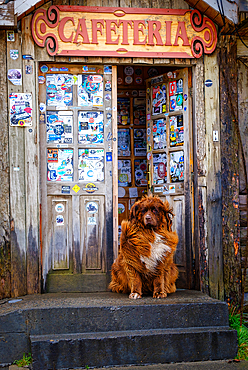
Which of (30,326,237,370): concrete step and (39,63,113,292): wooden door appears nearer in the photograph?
(30,326,237,370): concrete step

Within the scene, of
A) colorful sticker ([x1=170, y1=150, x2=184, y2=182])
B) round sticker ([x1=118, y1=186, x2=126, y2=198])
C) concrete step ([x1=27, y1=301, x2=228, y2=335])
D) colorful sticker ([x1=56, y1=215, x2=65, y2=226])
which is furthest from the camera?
round sticker ([x1=118, y1=186, x2=126, y2=198])

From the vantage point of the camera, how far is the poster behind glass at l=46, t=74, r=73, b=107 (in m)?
4.91

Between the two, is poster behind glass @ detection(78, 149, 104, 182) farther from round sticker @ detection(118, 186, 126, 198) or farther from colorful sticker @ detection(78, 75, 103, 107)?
round sticker @ detection(118, 186, 126, 198)

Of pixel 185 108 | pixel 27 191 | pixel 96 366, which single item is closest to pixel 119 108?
pixel 185 108

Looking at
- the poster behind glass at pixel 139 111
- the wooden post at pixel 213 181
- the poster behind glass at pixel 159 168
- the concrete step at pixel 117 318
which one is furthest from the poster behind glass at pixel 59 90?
the concrete step at pixel 117 318

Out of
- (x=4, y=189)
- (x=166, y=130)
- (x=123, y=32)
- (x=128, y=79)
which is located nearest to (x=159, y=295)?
(x=4, y=189)

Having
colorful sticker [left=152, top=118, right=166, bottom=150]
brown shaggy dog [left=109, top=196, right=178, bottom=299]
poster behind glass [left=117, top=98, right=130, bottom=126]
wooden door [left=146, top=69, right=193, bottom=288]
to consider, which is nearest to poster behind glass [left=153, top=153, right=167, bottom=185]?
wooden door [left=146, top=69, right=193, bottom=288]

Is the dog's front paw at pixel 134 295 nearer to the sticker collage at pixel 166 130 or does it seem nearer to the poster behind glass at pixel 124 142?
the sticker collage at pixel 166 130

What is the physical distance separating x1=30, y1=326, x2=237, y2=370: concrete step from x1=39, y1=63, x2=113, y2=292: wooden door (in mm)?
1229

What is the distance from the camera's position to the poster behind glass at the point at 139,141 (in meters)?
6.98

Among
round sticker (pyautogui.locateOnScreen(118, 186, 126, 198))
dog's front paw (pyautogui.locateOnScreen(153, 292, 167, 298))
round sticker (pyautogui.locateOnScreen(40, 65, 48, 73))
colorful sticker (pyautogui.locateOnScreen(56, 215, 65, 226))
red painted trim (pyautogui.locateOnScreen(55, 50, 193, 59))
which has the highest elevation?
red painted trim (pyautogui.locateOnScreen(55, 50, 193, 59))

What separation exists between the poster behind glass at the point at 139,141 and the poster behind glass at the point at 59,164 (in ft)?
7.31

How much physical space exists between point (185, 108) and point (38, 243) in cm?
249

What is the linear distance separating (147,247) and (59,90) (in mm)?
2230
